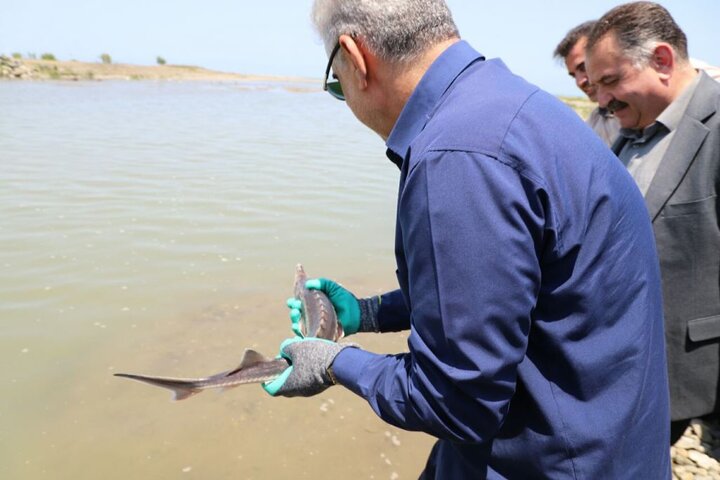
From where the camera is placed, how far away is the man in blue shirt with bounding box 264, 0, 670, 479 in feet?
Result: 4.34

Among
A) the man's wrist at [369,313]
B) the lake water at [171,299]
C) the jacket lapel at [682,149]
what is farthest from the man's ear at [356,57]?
the lake water at [171,299]

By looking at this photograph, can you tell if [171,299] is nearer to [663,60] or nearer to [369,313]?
[369,313]

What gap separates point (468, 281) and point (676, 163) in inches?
85.1

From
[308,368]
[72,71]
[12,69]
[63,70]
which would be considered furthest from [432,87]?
[72,71]

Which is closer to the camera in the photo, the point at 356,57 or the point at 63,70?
the point at 356,57

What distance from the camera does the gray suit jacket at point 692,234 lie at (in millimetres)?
2863

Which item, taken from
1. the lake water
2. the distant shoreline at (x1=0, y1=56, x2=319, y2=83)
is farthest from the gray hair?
the distant shoreline at (x1=0, y1=56, x2=319, y2=83)

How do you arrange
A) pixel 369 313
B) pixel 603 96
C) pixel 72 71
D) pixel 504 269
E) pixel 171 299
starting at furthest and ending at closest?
pixel 72 71 → pixel 171 299 → pixel 603 96 → pixel 369 313 → pixel 504 269

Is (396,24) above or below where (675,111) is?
above

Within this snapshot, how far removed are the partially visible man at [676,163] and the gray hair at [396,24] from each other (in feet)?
6.11

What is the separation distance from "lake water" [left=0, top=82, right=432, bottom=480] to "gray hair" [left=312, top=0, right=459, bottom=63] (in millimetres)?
3413

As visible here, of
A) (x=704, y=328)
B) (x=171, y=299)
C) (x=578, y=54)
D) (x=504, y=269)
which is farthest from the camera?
(x=171, y=299)

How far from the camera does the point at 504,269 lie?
4.32ft

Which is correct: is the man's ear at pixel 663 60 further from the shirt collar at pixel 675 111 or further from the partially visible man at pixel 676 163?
the shirt collar at pixel 675 111
